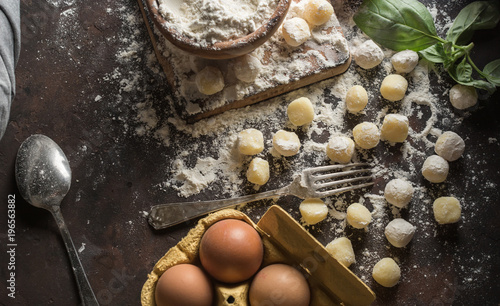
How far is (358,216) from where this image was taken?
127 centimetres

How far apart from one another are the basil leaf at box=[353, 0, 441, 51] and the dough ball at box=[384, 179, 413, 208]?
394 mm

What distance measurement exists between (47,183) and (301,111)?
73 centimetres

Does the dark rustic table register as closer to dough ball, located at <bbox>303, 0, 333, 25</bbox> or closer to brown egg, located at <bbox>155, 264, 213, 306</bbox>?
brown egg, located at <bbox>155, 264, 213, 306</bbox>

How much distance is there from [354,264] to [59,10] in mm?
1145

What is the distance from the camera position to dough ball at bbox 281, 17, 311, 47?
1.31 metres

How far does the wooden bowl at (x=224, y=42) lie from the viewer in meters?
1.17

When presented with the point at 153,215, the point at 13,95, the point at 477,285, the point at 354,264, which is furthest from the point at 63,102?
the point at 477,285

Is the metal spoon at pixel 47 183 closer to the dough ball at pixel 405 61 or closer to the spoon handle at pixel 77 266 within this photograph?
the spoon handle at pixel 77 266

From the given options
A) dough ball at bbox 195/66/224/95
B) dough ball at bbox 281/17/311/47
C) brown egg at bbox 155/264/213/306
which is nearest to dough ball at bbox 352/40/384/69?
dough ball at bbox 281/17/311/47

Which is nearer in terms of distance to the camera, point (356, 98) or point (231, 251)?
point (231, 251)

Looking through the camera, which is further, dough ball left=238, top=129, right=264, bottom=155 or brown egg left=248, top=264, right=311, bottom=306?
dough ball left=238, top=129, right=264, bottom=155

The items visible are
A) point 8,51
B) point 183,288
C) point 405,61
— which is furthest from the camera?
point 405,61

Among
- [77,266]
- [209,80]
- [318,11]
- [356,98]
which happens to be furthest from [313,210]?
[77,266]

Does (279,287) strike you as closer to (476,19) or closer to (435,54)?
(435,54)
